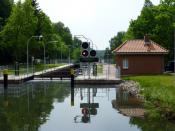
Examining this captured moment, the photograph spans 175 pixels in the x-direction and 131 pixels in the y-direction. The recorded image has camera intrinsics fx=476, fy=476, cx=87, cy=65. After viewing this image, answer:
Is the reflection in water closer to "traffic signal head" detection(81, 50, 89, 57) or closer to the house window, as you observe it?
"traffic signal head" detection(81, 50, 89, 57)

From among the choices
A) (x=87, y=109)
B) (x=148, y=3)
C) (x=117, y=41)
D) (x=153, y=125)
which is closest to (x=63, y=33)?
(x=117, y=41)

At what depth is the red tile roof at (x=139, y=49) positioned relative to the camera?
176 ft

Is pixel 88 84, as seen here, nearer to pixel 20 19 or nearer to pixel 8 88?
pixel 8 88

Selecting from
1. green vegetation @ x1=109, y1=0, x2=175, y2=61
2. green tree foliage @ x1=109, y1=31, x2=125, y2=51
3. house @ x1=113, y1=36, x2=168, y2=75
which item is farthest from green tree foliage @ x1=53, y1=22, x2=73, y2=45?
house @ x1=113, y1=36, x2=168, y2=75

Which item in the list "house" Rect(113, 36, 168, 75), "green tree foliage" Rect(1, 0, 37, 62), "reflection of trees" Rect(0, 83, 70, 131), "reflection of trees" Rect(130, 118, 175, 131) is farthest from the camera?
"green tree foliage" Rect(1, 0, 37, 62)

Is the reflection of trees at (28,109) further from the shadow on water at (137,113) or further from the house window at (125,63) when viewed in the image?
the house window at (125,63)

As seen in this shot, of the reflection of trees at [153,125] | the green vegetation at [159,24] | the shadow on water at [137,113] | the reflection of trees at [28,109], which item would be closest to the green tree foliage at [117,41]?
the green vegetation at [159,24]

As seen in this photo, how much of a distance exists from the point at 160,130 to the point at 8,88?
26139mm

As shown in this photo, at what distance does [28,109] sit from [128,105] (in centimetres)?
608

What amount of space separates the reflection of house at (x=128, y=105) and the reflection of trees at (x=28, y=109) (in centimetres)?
405

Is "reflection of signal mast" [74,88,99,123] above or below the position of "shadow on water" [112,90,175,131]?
below

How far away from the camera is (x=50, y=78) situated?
53844 mm

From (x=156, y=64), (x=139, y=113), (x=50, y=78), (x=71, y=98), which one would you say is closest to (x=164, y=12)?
(x=156, y=64)

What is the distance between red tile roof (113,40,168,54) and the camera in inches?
2110
